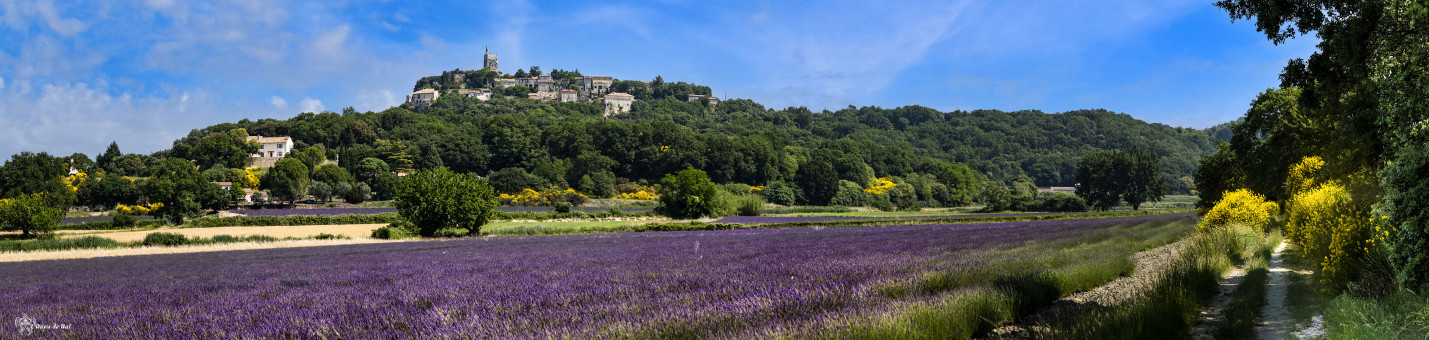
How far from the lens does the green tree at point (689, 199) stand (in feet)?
170

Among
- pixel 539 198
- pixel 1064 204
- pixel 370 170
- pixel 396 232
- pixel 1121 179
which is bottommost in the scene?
pixel 1064 204

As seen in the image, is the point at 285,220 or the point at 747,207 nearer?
the point at 285,220

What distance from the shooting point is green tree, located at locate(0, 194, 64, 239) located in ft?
102

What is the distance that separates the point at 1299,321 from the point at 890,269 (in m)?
4.19

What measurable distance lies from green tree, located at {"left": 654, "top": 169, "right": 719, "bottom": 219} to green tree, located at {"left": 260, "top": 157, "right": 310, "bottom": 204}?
2258 inches

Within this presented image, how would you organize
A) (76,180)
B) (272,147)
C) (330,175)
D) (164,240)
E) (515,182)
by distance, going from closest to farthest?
(164,240) < (76,180) < (330,175) < (515,182) < (272,147)

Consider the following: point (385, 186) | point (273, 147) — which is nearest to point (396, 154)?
point (385, 186)

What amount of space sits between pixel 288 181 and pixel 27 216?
190 feet

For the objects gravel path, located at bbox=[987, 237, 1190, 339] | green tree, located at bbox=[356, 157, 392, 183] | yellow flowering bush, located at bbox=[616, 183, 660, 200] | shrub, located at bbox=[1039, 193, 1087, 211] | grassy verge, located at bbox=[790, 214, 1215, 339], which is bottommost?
shrub, located at bbox=[1039, 193, 1087, 211]

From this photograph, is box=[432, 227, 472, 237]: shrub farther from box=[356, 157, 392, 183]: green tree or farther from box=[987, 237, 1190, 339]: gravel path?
box=[356, 157, 392, 183]: green tree

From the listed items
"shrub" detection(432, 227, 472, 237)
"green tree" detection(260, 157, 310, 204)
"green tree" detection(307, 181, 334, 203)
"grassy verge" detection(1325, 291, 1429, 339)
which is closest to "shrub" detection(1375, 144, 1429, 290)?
"grassy verge" detection(1325, 291, 1429, 339)

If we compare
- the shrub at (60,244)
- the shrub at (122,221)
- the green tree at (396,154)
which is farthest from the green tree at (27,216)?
the green tree at (396,154)

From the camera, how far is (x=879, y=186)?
383ft

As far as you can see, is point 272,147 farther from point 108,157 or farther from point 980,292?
point 980,292
